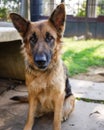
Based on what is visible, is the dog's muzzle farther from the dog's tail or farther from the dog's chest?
the dog's tail

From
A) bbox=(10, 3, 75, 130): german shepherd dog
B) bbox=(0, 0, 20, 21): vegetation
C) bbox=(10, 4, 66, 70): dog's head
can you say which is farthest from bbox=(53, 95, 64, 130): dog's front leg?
bbox=(0, 0, 20, 21): vegetation

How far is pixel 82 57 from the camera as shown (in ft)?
27.1

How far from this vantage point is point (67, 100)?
3900mm

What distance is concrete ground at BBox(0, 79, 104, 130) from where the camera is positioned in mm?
3717

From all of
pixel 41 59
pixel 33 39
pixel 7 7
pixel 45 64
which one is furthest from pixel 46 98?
pixel 7 7

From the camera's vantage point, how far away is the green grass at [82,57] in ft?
22.9

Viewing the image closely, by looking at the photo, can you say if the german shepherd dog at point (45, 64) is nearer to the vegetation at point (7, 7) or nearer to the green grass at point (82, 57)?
the green grass at point (82, 57)

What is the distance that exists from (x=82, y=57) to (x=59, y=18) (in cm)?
495

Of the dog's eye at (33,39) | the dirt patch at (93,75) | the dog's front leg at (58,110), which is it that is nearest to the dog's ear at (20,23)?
→ the dog's eye at (33,39)

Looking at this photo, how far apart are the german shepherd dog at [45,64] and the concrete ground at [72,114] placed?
23cm

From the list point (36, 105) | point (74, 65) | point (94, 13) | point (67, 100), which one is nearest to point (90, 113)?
point (67, 100)

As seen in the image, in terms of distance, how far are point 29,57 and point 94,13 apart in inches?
412

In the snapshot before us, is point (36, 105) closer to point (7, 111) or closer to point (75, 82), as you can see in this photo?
point (7, 111)

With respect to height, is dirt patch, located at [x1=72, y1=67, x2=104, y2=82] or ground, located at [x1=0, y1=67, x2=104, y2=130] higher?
ground, located at [x1=0, y1=67, x2=104, y2=130]
